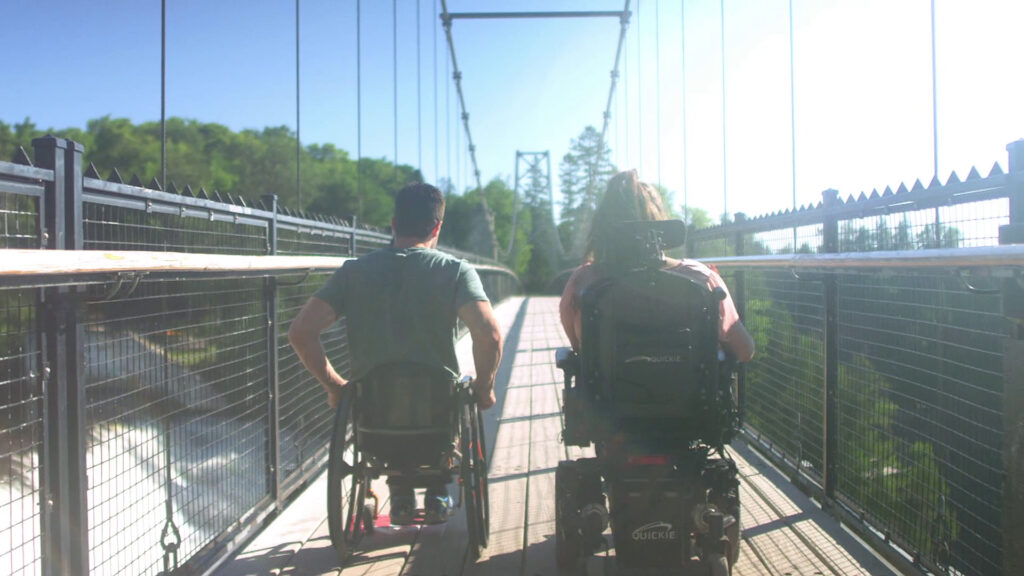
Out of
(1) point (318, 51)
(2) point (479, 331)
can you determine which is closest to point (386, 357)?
(2) point (479, 331)

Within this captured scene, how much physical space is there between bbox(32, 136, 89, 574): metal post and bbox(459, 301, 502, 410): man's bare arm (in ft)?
3.08

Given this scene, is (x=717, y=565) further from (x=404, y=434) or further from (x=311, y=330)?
(x=311, y=330)

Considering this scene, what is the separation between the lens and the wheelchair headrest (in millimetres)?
2100

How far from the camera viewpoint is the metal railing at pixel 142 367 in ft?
5.31

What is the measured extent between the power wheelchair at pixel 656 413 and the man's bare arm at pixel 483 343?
29 cm

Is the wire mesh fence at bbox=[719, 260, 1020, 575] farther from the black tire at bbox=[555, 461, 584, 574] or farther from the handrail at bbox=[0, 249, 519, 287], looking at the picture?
the handrail at bbox=[0, 249, 519, 287]

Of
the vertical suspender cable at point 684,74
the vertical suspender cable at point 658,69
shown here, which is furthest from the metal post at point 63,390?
the vertical suspender cable at point 658,69

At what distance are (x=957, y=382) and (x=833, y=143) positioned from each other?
291 centimetres

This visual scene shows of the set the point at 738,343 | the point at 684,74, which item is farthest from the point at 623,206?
the point at 684,74

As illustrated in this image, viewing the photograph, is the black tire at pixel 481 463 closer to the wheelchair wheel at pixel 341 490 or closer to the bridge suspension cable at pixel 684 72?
the wheelchair wheel at pixel 341 490

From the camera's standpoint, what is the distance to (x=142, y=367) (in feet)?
7.09

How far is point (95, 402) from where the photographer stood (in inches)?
75.4

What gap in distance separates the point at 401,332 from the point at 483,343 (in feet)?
0.76

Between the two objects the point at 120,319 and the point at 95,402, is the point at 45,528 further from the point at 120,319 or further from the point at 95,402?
the point at 120,319
